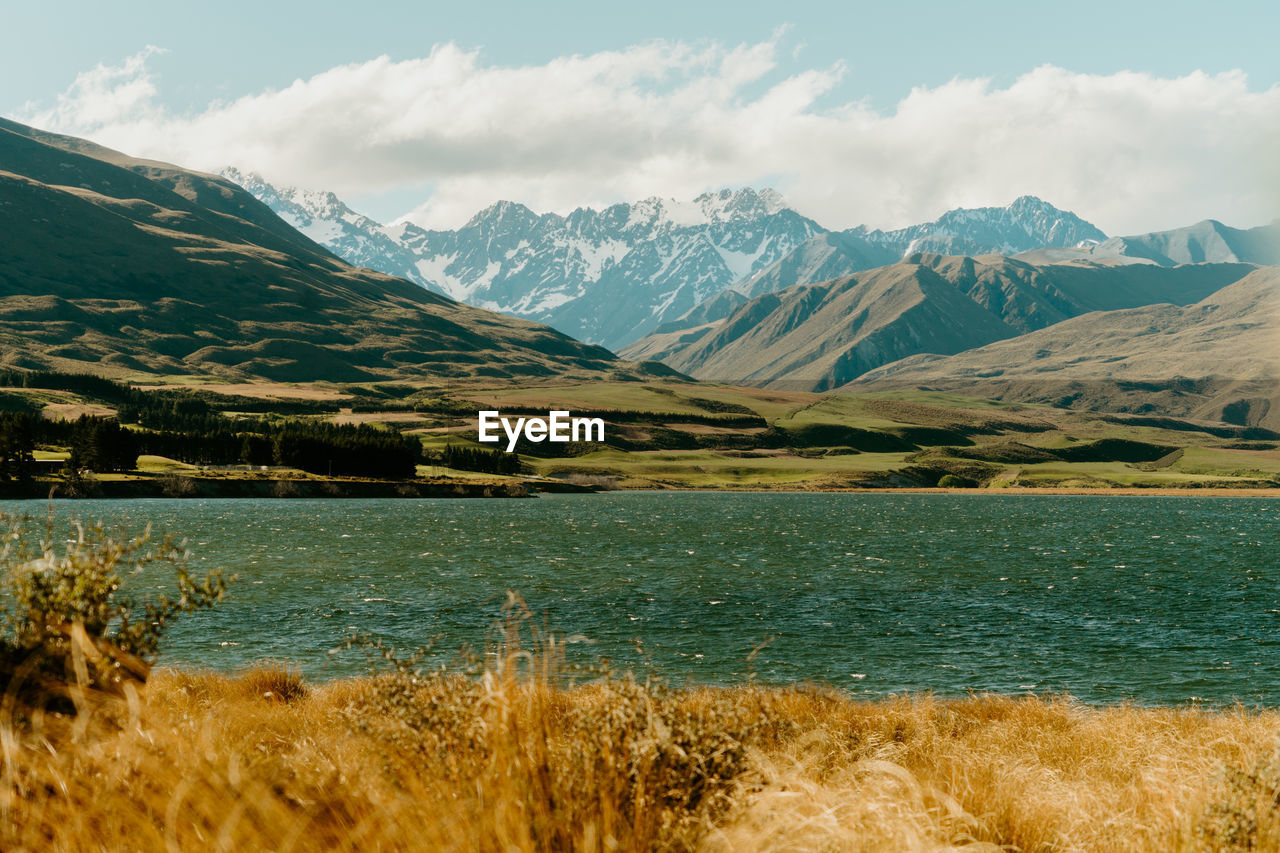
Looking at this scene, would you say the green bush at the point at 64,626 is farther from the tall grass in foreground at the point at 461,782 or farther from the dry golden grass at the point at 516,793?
the dry golden grass at the point at 516,793

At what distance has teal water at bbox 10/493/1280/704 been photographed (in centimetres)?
3622

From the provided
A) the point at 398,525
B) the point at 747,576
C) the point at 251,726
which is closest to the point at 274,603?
the point at 747,576

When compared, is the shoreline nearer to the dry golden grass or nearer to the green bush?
the green bush

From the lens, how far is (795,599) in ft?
183

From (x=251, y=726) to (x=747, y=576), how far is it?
55.5 meters

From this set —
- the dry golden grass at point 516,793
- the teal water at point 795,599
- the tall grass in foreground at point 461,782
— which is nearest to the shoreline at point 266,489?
the teal water at point 795,599

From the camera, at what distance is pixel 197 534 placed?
97188 mm

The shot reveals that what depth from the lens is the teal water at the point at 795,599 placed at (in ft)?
119

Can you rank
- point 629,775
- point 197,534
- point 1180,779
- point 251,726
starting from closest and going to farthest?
point 629,775 < point 1180,779 < point 251,726 < point 197,534

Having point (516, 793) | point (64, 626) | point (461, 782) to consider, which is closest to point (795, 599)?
point (64, 626)

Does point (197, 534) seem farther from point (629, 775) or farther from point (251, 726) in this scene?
point (629, 775)

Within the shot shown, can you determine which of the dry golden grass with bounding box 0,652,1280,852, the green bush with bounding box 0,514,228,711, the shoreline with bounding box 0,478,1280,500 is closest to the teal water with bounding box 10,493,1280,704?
the dry golden grass with bounding box 0,652,1280,852

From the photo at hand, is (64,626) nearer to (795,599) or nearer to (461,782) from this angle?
(461,782)

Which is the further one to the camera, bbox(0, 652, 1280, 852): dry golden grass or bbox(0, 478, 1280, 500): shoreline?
bbox(0, 478, 1280, 500): shoreline
